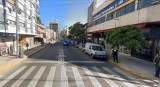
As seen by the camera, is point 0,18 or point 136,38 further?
point 0,18

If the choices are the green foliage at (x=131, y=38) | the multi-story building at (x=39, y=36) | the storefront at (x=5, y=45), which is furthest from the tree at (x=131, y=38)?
the multi-story building at (x=39, y=36)

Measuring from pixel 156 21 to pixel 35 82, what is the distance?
36.9 feet

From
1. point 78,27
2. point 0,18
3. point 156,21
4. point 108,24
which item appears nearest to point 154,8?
point 156,21

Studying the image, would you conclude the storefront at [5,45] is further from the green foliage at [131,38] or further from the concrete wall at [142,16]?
the concrete wall at [142,16]

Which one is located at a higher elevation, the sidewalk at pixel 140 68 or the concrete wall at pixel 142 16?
the concrete wall at pixel 142 16

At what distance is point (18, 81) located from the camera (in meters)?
5.17

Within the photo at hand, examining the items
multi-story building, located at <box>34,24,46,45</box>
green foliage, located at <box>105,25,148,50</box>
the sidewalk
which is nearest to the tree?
green foliage, located at <box>105,25,148,50</box>

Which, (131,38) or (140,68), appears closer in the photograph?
(140,68)

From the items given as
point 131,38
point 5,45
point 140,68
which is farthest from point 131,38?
point 5,45

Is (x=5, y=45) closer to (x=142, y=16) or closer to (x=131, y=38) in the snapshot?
(x=131, y=38)

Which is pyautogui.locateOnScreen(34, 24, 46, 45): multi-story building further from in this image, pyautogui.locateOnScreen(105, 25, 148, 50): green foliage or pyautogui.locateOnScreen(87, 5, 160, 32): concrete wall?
pyautogui.locateOnScreen(105, 25, 148, 50): green foliage

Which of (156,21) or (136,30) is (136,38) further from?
(156,21)

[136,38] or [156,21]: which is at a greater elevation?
[156,21]

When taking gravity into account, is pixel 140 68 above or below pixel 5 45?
below
